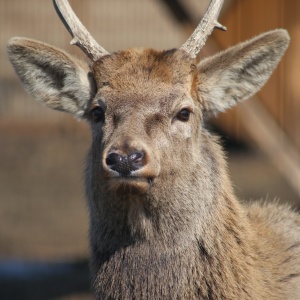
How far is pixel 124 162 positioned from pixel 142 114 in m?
0.51

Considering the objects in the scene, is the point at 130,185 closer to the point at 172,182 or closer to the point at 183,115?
the point at 172,182

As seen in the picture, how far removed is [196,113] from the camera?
633 cm

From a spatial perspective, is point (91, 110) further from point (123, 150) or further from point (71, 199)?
point (71, 199)

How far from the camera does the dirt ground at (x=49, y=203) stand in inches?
453

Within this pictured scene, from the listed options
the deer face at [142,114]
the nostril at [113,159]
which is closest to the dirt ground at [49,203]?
the deer face at [142,114]

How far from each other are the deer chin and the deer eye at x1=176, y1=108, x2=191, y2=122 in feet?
1.87

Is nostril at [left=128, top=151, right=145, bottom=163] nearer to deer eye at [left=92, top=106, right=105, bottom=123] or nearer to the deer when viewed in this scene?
the deer

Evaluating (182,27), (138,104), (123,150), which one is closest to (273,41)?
(138,104)

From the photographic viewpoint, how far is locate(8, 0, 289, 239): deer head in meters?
5.80

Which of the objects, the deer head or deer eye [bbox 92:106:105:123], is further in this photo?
deer eye [bbox 92:106:105:123]

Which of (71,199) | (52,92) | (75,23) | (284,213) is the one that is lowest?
(71,199)

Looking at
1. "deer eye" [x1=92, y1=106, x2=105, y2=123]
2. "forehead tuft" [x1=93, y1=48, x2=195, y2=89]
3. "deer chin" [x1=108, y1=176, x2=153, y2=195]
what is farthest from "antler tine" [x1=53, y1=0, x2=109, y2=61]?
"deer chin" [x1=108, y1=176, x2=153, y2=195]

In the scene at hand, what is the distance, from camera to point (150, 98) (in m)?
6.06

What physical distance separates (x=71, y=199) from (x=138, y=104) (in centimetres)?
941
